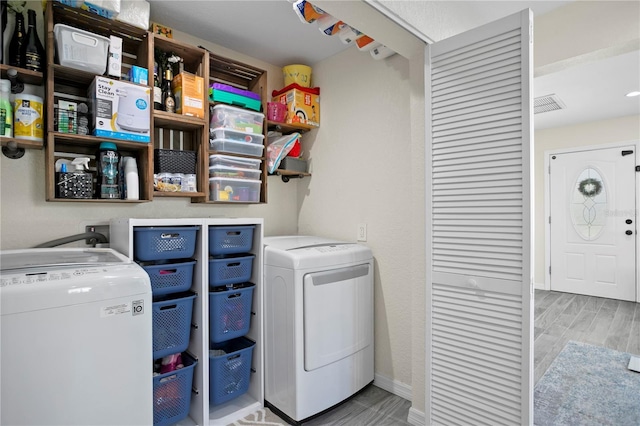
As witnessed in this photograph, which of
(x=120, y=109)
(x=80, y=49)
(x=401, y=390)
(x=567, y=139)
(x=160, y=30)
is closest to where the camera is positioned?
(x=80, y=49)

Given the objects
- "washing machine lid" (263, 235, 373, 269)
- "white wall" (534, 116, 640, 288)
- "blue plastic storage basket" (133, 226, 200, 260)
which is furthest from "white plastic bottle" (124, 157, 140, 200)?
"white wall" (534, 116, 640, 288)

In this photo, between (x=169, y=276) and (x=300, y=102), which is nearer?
(x=169, y=276)

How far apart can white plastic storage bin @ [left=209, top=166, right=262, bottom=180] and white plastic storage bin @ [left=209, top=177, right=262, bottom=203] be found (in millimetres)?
33

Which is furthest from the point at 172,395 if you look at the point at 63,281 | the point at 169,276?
the point at 63,281

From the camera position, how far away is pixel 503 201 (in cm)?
158

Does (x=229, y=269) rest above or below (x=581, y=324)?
above

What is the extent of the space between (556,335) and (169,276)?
12.1ft

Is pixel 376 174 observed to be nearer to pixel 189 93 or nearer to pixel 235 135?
pixel 235 135

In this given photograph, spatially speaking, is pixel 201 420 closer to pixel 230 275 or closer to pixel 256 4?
pixel 230 275

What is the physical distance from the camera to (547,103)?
4.13 metres

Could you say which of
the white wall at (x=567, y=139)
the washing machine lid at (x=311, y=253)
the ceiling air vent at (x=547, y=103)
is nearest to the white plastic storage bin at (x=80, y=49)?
the washing machine lid at (x=311, y=253)

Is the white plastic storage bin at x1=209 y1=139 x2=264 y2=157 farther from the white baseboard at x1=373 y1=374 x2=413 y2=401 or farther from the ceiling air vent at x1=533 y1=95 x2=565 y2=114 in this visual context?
the ceiling air vent at x1=533 y1=95 x2=565 y2=114

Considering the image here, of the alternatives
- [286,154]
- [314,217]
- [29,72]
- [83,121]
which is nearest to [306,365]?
[314,217]

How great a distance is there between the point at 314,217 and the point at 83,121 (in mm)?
1656
